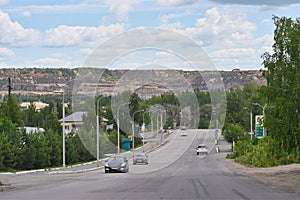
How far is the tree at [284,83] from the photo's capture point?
36500 millimetres

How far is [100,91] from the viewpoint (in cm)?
6806

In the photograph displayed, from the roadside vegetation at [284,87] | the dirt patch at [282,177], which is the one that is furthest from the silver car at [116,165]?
the roadside vegetation at [284,87]

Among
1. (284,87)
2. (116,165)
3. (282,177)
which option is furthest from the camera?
(116,165)

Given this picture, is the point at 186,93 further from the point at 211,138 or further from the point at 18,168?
the point at 211,138

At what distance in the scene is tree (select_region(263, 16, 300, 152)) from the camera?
1437 inches

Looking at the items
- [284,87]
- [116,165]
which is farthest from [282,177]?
[116,165]

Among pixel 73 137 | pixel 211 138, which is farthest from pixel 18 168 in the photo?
pixel 211 138

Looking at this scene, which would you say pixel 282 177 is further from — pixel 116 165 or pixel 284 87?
pixel 116 165

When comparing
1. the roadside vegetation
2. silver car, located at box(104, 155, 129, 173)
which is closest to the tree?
the roadside vegetation

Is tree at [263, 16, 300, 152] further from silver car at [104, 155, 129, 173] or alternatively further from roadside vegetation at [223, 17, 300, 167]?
silver car at [104, 155, 129, 173]

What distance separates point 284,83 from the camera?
3788 centimetres

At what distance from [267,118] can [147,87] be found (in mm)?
36895

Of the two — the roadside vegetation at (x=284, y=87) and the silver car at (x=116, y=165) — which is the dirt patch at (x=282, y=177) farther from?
the silver car at (x=116, y=165)

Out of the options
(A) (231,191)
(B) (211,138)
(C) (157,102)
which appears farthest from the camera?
(B) (211,138)
